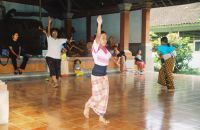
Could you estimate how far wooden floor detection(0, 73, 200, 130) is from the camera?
15.3 feet

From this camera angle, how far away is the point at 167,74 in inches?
331

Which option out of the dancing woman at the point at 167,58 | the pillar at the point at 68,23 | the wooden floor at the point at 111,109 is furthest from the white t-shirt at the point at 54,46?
the pillar at the point at 68,23

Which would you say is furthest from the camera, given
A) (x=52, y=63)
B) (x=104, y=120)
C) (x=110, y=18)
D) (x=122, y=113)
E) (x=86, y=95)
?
(x=110, y=18)

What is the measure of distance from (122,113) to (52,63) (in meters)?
3.24

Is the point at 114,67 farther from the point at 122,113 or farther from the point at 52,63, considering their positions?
the point at 122,113

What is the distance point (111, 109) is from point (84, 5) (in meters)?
12.1

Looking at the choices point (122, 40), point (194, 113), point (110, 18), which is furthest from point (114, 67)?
point (194, 113)

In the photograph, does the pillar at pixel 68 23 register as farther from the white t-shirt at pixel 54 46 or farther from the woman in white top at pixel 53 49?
the white t-shirt at pixel 54 46

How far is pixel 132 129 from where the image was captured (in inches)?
177

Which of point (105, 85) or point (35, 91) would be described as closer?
point (105, 85)

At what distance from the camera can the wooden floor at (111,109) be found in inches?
184

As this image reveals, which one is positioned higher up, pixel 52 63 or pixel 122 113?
pixel 52 63

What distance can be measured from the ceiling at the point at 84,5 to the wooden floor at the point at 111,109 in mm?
7614

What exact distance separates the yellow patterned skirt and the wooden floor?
33cm
